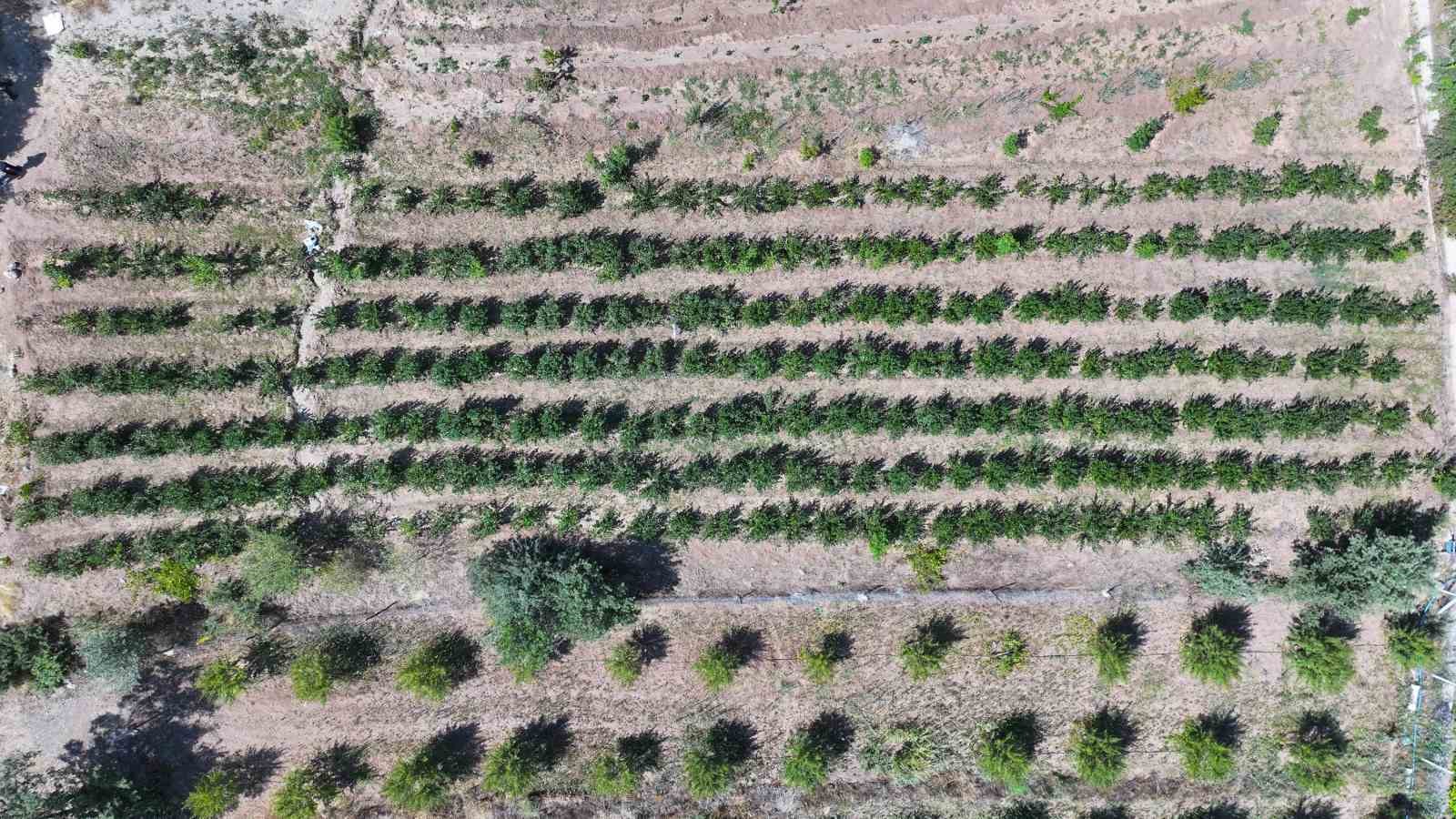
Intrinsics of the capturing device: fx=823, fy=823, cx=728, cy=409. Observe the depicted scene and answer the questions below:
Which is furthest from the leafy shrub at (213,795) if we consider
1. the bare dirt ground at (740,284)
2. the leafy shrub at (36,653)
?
the leafy shrub at (36,653)

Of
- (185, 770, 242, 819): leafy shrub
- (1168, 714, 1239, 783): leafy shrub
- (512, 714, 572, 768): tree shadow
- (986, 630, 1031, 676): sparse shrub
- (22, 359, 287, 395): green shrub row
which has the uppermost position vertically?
(22, 359, 287, 395): green shrub row

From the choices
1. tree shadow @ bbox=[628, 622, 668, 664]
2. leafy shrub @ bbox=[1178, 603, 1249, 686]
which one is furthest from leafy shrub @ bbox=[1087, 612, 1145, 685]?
tree shadow @ bbox=[628, 622, 668, 664]

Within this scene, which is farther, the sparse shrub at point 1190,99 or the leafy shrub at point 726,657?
the leafy shrub at point 726,657

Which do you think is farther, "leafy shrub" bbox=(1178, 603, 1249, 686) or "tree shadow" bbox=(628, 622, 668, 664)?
"tree shadow" bbox=(628, 622, 668, 664)

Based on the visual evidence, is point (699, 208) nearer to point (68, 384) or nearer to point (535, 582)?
point (535, 582)

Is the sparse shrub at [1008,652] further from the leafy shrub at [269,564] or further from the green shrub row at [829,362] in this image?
the leafy shrub at [269,564]

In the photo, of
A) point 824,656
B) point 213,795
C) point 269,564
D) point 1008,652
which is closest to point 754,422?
point 824,656

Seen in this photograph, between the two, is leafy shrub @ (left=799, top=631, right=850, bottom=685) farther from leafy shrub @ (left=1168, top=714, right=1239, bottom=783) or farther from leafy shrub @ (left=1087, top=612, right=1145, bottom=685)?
leafy shrub @ (left=1168, top=714, right=1239, bottom=783)
